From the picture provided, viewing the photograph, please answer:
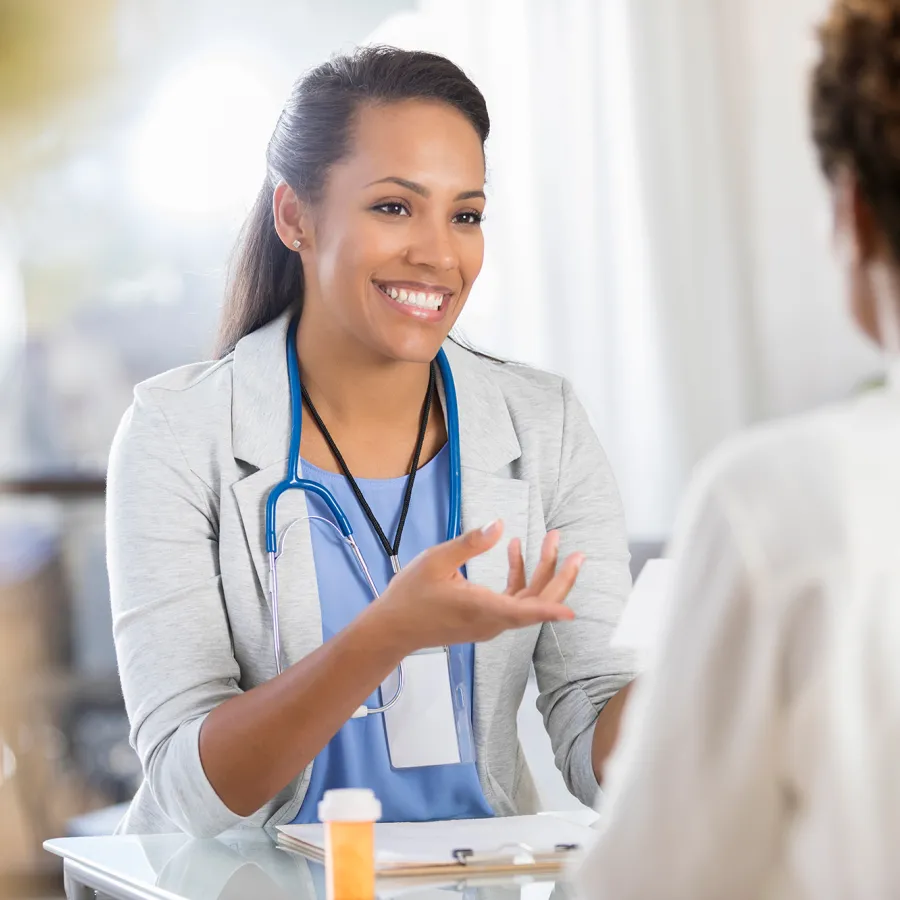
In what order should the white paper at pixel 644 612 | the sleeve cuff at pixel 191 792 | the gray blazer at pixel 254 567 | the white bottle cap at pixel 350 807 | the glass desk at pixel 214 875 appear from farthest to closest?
the gray blazer at pixel 254 567, the sleeve cuff at pixel 191 792, the white paper at pixel 644 612, the glass desk at pixel 214 875, the white bottle cap at pixel 350 807

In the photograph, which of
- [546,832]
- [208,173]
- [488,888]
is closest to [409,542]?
[546,832]

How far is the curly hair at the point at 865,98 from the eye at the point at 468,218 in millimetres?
994

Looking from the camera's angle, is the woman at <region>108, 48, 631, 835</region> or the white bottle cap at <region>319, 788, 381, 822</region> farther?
the woman at <region>108, 48, 631, 835</region>

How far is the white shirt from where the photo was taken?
582 millimetres

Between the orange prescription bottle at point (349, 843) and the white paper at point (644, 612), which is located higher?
the white paper at point (644, 612)

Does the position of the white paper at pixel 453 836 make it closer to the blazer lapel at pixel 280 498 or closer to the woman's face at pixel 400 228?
the blazer lapel at pixel 280 498

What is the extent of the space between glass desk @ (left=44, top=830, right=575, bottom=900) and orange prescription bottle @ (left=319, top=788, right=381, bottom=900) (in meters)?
0.11

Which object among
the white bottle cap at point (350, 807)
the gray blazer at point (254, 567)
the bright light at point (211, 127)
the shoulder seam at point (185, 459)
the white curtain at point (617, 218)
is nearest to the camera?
the white bottle cap at point (350, 807)

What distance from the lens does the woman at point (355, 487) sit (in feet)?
4.67

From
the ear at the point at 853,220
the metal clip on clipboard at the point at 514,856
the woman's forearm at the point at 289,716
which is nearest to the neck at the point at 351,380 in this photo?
the woman's forearm at the point at 289,716

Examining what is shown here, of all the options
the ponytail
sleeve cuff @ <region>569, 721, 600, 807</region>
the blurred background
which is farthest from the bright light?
sleeve cuff @ <region>569, 721, 600, 807</region>

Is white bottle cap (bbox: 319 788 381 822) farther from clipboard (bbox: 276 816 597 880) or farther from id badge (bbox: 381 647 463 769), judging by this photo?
id badge (bbox: 381 647 463 769)

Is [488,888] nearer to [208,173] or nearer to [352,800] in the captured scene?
[352,800]

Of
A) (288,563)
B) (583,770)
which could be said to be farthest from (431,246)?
(583,770)
